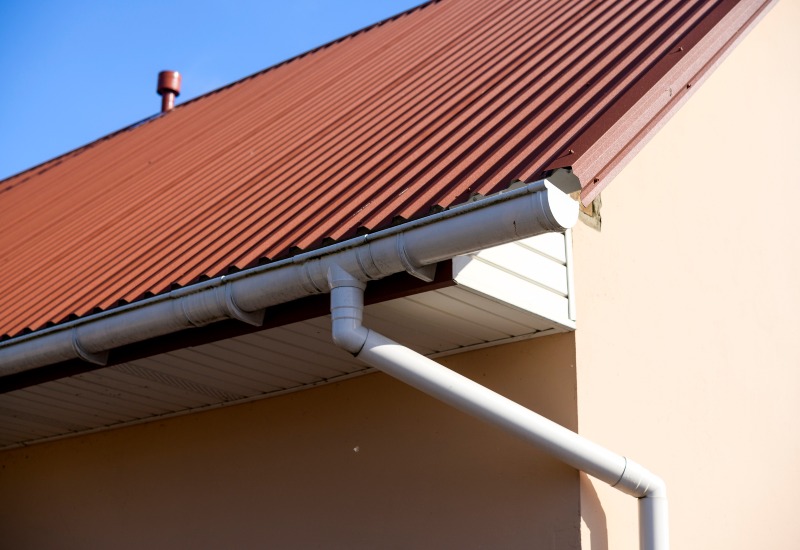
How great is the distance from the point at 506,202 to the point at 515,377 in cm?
108

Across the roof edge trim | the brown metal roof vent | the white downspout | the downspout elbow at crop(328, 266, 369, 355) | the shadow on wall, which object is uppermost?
the brown metal roof vent

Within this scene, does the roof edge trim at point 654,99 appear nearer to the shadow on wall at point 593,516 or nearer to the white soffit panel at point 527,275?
the white soffit panel at point 527,275

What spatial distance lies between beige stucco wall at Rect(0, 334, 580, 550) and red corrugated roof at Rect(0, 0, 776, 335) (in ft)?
2.55

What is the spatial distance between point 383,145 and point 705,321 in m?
1.61

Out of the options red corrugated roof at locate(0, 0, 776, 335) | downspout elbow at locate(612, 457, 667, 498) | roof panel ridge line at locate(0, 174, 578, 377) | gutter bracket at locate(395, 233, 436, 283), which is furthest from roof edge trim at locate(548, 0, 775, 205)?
downspout elbow at locate(612, 457, 667, 498)

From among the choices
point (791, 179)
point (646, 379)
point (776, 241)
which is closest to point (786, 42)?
point (791, 179)

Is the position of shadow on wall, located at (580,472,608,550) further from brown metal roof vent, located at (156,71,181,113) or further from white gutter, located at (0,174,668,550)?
brown metal roof vent, located at (156,71,181,113)

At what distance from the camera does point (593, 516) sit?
4.02 m

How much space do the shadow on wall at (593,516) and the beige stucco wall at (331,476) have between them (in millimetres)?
40

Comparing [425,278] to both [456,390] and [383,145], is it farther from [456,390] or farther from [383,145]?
[383,145]

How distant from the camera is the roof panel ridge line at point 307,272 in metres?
3.43

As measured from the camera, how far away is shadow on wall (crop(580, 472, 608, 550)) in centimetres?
397

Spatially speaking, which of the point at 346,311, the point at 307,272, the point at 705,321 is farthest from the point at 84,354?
the point at 705,321

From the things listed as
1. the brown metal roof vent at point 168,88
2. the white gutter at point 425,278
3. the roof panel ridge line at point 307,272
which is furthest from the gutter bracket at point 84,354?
the brown metal roof vent at point 168,88
